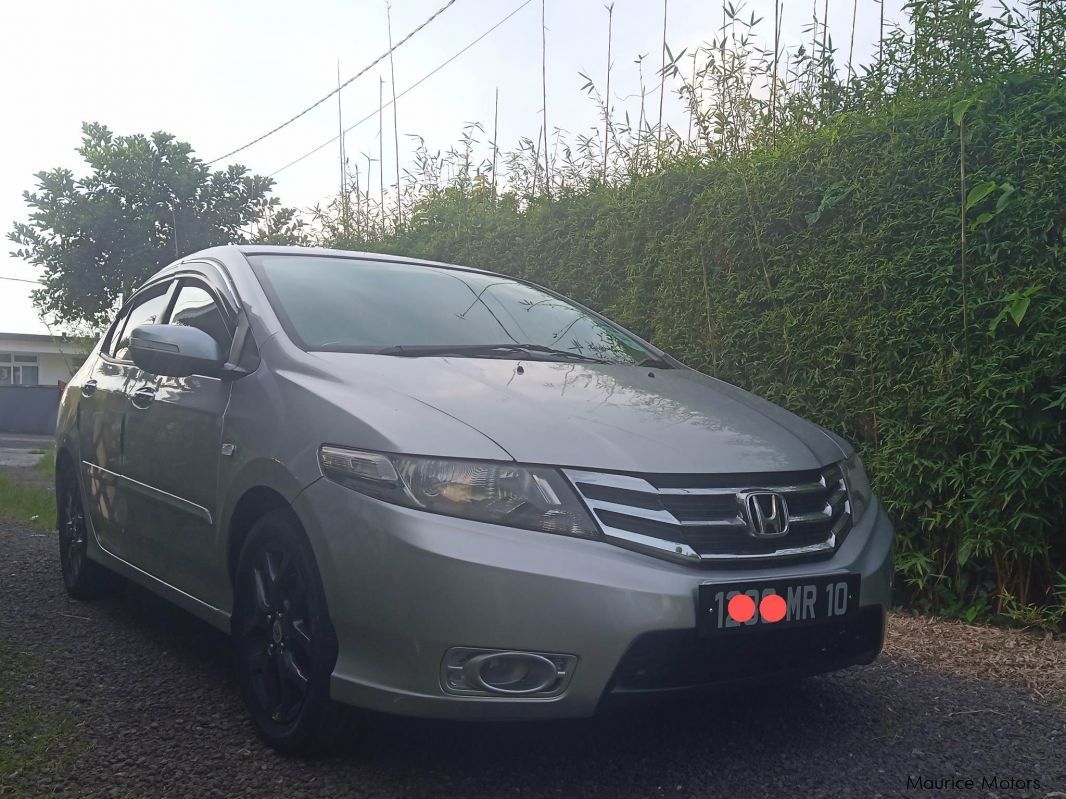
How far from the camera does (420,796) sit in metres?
2.62

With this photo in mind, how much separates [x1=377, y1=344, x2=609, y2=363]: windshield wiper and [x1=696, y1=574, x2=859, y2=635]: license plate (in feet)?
4.14

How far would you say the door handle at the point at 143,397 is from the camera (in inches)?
→ 154

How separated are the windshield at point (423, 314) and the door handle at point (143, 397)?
2.09ft

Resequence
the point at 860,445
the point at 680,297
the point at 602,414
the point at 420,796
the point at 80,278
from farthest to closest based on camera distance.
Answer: the point at 80,278, the point at 680,297, the point at 860,445, the point at 602,414, the point at 420,796

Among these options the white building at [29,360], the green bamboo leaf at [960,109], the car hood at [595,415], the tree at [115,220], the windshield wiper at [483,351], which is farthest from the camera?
the white building at [29,360]

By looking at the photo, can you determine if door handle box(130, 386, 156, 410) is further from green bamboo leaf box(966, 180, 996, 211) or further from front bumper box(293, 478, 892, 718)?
green bamboo leaf box(966, 180, 996, 211)

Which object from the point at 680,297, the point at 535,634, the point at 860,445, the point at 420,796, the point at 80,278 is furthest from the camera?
the point at 80,278

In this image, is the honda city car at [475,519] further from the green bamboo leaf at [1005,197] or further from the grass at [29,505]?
the grass at [29,505]

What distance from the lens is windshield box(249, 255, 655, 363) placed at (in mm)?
3434

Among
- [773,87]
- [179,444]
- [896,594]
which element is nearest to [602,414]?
[179,444]

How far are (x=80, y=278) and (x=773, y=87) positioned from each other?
46.7 feet

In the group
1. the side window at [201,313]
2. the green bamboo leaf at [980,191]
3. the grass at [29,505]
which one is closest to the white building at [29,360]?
the grass at [29,505]

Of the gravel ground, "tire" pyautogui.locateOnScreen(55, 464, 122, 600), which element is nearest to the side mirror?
the gravel ground

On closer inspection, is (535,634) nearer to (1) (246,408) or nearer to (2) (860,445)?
(1) (246,408)
